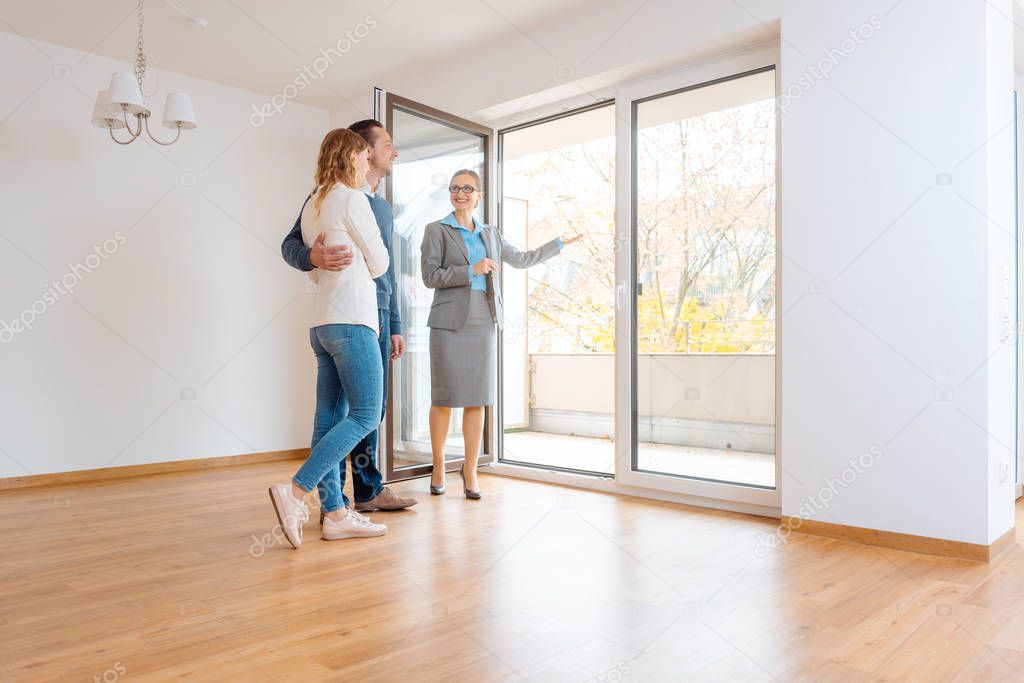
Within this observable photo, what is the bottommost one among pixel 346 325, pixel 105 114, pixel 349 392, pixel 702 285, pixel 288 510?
pixel 288 510

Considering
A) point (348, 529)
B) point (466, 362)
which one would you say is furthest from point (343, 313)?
point (466, 362)

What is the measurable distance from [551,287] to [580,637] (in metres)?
5.45

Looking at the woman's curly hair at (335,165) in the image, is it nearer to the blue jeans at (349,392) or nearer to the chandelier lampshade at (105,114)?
the blue jeans at (349,392)

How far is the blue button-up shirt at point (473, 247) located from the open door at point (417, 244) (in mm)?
326

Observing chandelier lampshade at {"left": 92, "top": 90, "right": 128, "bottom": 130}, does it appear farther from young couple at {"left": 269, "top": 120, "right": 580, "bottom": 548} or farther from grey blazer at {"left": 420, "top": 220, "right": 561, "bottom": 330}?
grey blazer at {"left": 420, "top": 220, "right": 561, "bottom": 330}

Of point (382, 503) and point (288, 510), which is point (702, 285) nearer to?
point (382, 503)

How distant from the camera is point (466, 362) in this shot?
11.3ft

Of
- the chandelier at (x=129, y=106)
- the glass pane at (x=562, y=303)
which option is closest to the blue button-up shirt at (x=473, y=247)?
the chandelier at (x=129, y=106)

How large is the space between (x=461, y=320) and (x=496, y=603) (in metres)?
1.74

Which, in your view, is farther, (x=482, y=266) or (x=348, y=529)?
(x=482, y=266)

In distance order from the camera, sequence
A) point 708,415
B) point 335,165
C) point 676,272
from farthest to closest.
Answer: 1. point 676,272
2. point 708,415
3. point 335,165

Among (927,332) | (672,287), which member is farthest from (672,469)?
(927,332)

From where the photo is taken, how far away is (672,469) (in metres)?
3.38

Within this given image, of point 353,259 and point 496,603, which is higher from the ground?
point 353,259
